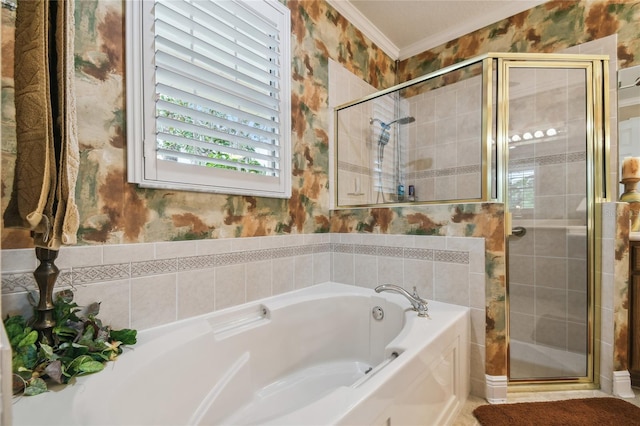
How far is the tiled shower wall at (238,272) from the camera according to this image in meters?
1.21

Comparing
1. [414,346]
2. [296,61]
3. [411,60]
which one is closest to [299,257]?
[414,346]

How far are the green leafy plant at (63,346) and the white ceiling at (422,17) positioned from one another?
2.44 meters

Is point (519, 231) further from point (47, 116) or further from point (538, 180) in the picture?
point (47, 116)

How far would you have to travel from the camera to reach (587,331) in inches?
70.1

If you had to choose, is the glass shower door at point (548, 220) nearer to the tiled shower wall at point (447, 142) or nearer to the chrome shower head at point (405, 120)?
the tiled shower wall at point (447, 142)

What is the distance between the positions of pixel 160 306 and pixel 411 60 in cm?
290

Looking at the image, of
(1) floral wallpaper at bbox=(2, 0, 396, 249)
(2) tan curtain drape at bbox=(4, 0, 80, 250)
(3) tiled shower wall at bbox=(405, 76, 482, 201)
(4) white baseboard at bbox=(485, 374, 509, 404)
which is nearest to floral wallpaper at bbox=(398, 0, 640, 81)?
(3) tiled shower wall at bbox=(405, 76, 482, 201)

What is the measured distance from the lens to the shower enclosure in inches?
69.3

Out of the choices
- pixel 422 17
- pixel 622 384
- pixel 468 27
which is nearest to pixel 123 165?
pixel 422 17

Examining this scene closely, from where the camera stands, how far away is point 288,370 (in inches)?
65.4

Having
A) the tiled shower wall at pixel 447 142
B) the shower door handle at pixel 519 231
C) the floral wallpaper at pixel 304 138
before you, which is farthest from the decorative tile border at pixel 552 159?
the floral wallpaper at pixel 304 138

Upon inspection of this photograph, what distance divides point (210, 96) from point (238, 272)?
2.97ft

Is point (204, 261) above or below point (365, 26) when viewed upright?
below

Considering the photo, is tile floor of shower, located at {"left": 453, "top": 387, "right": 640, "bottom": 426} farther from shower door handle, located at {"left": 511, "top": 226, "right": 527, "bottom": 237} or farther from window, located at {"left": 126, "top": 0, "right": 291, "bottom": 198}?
window, located at {"left": 126, "top": 0, "right": 291, "bottom": 198}
